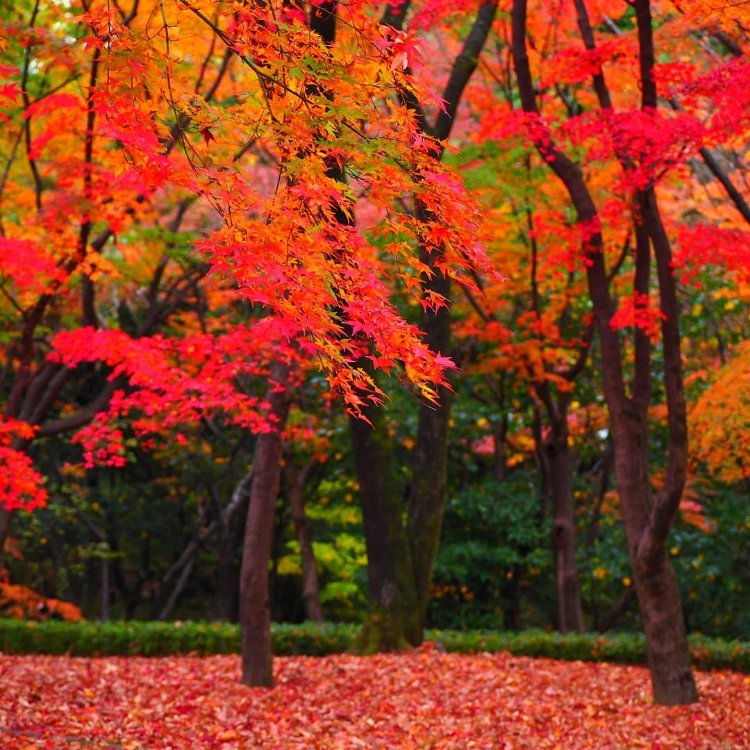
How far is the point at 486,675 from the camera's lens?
10.9 metres

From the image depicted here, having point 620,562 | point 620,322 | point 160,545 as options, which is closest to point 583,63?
point 620,322

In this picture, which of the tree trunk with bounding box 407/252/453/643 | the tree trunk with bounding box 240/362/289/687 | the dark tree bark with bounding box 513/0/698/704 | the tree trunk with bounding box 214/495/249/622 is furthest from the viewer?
the tree trunk with bounding box 214/495/249/622

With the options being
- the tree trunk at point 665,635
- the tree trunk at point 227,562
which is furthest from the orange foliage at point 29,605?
Result: the tree trunk at point 665,635

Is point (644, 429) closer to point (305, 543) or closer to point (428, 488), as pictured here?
point (428, 488)

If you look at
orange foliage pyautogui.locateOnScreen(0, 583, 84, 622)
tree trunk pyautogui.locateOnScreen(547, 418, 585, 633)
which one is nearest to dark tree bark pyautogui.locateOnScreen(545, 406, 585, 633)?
tree trunk pyautogui.locateOnScreen(547, 418, 585, 633)

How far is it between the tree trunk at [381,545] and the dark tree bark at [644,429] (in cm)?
299

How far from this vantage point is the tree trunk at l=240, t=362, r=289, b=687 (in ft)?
33.1

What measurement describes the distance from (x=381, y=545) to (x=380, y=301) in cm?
752

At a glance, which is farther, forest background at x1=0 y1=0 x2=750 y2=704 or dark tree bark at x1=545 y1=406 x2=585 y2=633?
dark tree bark at x1=545 y1=406 x2=585 y2=633

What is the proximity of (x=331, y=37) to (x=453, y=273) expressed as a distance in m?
4.31

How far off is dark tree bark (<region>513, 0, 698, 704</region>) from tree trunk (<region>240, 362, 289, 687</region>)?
335cm

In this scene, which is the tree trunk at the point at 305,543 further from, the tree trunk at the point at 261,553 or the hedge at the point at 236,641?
the tree trunk at the point at 261,553

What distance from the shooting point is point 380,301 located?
4586mm

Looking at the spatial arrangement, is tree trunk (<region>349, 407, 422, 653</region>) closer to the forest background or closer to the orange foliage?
the forest background
